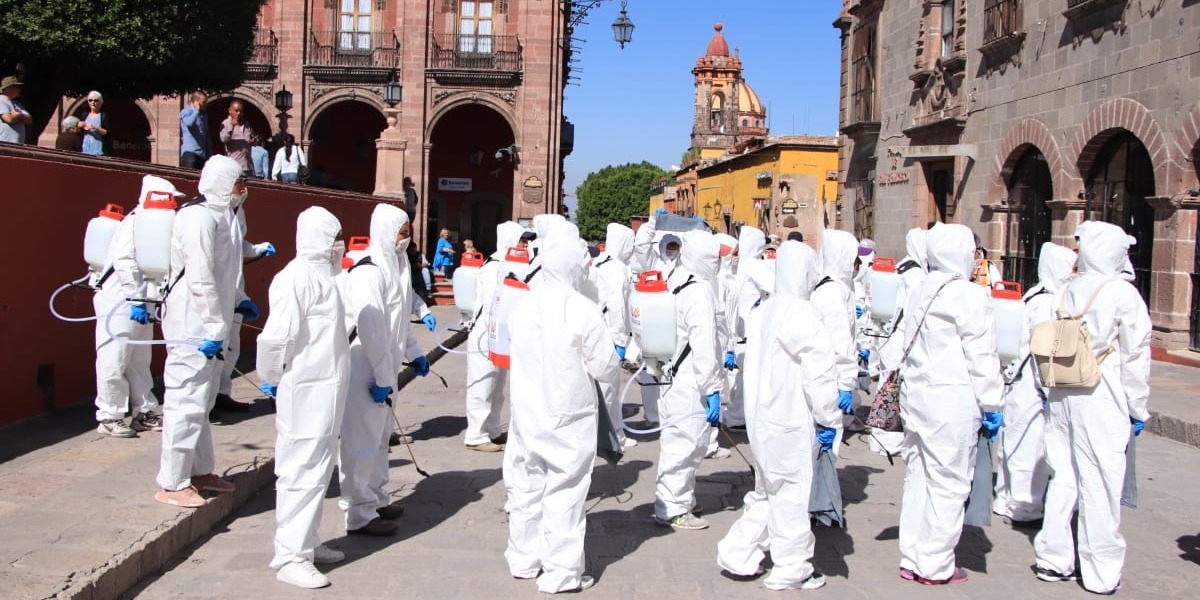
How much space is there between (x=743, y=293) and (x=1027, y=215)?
8.71 m

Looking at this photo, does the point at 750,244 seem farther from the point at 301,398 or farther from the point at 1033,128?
the point at 1033,128

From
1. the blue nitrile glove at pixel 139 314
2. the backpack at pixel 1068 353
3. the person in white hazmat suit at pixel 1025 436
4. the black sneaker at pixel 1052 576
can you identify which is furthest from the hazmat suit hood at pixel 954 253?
the blue nitrile glove at pixel 139 314

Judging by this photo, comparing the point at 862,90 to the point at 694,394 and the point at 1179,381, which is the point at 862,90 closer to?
the point at 1179,381

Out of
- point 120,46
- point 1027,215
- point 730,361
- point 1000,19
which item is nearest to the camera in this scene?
point 730,361

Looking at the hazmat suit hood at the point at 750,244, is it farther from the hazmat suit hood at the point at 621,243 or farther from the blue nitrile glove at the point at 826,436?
the blue nitrile glove at the point at 826,436

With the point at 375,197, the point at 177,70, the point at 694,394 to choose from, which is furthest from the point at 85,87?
the point at 694,394

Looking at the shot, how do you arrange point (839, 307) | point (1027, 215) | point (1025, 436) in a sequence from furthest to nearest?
point (1027, 215) → point (1025, 436) → point (839, 307)

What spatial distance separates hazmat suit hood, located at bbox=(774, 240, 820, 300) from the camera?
556 cm

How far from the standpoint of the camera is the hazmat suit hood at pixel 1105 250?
18.9 ft

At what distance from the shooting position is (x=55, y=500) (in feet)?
19.4

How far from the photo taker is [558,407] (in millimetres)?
5297

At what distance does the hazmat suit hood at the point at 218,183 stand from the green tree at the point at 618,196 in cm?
7793

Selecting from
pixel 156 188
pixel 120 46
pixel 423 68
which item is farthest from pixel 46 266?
pixel 423 68

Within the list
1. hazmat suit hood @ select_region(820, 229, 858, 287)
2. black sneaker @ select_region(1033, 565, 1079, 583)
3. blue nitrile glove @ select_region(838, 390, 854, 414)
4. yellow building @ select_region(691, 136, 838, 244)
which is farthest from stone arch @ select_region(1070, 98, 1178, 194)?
yellow building @ select_region(691, 136, 838, 244)
